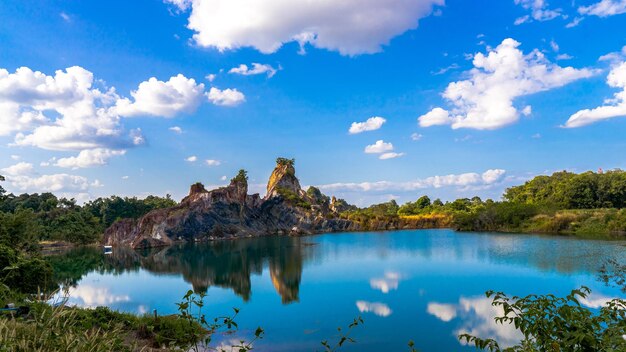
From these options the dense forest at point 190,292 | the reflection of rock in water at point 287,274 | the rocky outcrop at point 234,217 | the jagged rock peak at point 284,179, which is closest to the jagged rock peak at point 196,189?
the rocky outcrop at point 234,217

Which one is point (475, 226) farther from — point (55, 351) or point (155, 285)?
point (55, 351)

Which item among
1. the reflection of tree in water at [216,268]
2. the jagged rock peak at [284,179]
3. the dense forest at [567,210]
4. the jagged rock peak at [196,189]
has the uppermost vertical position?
the jagged rock peak at [284,179]

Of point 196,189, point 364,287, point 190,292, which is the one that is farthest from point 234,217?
point 190,292

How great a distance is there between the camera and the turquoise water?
19734mm

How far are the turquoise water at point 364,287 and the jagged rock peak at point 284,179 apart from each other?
64.6m

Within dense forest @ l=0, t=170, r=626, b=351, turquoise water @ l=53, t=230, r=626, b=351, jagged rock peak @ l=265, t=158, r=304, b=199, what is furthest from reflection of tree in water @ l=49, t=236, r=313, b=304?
jagged rock peak @ l=265, t=158, r=304, b=199

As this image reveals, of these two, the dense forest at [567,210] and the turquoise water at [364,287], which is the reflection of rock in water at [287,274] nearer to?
the turquoise water at [364,287]

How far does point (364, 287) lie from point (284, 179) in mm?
92975

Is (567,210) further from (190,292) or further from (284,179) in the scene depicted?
(190,292)

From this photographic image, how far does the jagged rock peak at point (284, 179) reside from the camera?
11955 centimetres

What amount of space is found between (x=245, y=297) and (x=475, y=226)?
76.0m

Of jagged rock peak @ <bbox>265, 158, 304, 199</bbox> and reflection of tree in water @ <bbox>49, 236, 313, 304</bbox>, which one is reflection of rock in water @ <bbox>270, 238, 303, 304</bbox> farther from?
jagged rock peak @ <bbox>265, 158, 304, 199</bbox>

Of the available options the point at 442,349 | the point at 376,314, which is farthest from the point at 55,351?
the point at 376,314

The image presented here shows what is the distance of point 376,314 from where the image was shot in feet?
73.8
